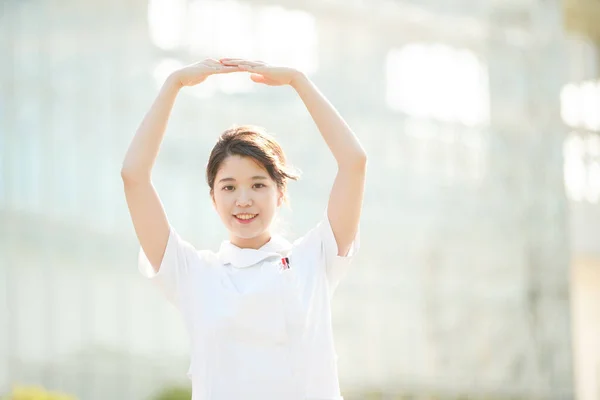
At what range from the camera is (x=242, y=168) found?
2260 mm

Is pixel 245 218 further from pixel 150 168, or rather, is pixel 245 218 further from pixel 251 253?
pixel 150 168

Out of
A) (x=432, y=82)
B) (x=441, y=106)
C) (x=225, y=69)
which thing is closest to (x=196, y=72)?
(x=225, y=69)

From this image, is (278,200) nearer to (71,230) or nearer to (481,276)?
(71,230)

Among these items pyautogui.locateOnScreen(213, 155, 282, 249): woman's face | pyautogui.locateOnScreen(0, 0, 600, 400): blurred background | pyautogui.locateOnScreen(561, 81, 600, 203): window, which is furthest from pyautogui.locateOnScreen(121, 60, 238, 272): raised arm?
pyautogui.locateOnScreen(561, 81, 600, 203): window

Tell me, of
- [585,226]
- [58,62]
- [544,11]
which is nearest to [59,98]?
[58,62]

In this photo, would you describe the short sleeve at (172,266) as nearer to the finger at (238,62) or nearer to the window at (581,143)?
the finger at (238,62)

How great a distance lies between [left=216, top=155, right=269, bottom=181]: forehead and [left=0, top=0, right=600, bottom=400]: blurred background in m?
9.24

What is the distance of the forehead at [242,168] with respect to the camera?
2.26 meters

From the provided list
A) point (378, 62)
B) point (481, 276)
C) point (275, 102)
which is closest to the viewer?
point (275, 102)

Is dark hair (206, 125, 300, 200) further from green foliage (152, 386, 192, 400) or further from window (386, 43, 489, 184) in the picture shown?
window (386, 43, 489, 184)

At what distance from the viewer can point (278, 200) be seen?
2332 millimetres

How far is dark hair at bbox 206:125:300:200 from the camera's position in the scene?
7.45 ft

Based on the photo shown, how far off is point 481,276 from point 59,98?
6.54 metres

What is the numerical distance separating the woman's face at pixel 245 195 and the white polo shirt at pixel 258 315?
0.06 meters
